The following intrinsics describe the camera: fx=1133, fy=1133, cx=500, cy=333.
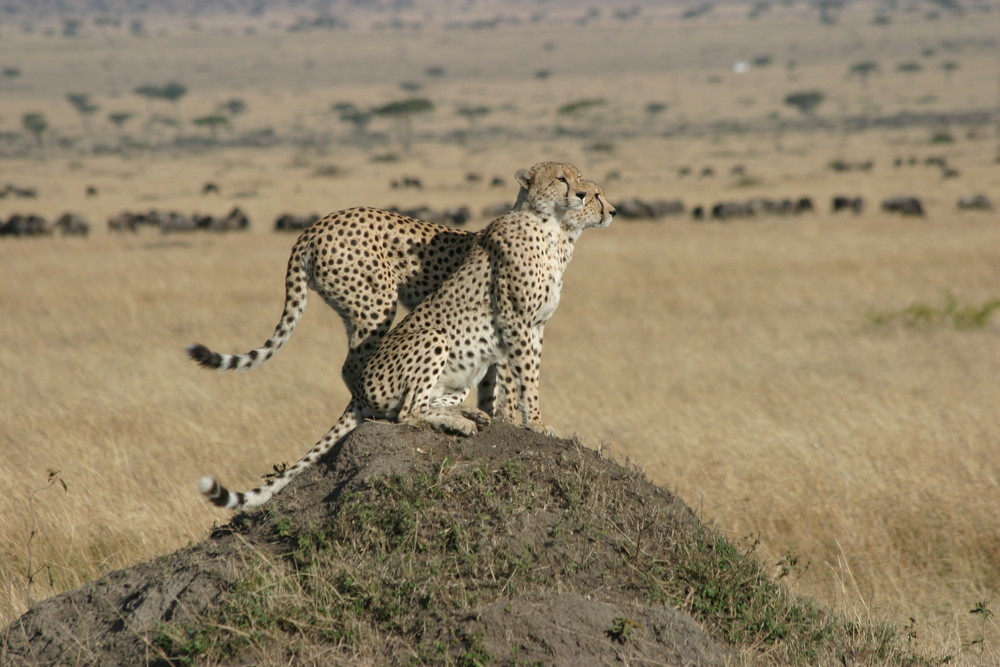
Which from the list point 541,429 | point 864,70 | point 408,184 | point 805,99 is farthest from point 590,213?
point 864,70

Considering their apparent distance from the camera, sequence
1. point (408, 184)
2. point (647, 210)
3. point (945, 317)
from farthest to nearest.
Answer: point (408, 184), point (647, 210), point (945, 317)

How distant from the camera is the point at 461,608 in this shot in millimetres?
4559

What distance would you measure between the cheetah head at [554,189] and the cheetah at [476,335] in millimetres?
10

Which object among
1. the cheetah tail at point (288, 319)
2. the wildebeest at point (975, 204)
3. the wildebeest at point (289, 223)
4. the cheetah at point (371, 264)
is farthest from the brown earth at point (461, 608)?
the wildebeest at point (975, 204)

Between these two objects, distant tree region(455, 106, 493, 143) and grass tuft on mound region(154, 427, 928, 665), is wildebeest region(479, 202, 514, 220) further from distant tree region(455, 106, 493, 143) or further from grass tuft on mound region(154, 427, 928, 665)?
distant tree region(455, 106, 493, 143)

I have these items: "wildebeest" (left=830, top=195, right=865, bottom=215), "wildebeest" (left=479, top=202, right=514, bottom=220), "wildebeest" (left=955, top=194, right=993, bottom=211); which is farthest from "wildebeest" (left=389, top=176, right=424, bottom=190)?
"wildebeest" (left=955, top=194, right=993, bottom=211)

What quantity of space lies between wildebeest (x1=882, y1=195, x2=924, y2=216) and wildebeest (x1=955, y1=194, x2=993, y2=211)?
134cm

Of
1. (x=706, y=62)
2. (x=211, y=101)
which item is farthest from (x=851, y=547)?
(x=706, y=62)

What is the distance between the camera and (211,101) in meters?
113

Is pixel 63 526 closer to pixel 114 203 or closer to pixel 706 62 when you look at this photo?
pixel 114 203

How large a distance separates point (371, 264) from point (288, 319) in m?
0.51

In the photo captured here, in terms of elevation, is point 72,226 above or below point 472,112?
above

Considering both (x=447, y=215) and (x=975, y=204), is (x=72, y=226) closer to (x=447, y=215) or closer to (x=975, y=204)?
(x=447, y=215)

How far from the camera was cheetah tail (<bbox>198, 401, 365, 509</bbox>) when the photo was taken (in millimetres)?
4785
